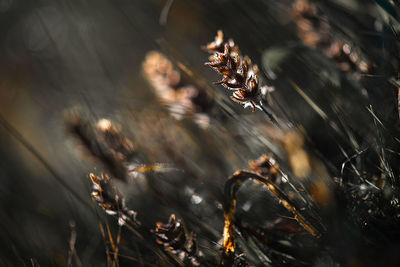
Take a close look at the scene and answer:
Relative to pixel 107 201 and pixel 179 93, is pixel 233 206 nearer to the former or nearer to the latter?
pixel 107 201

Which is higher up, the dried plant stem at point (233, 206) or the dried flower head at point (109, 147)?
the dried plant stem at point (233, 206)

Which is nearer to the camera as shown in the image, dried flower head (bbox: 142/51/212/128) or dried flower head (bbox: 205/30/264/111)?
dried flower head (bbox: 205/30/264/111)

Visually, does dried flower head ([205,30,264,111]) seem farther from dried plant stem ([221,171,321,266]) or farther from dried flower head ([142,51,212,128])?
dried flower head ([142,51,212,128])

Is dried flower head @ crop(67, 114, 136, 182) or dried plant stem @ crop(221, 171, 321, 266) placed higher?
dried plant stem @ crop(221, 171, 321, 266)

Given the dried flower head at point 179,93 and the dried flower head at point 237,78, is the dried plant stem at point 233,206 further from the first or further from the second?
the dried flower head at point 179,93

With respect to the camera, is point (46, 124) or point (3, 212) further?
point (46, 124)

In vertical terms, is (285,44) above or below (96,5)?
above

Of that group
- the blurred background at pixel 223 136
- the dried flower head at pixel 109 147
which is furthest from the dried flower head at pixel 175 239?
the dried flower head at pixel 109 147

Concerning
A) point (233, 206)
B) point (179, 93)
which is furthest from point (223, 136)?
point (233, 206)

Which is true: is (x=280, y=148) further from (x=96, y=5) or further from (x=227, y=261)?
(x=96, y=5)

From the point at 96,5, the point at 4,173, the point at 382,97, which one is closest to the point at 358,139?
the point at 382,97

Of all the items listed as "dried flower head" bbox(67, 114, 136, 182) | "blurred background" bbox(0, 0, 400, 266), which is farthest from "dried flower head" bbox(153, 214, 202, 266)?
"dried flower head" bbox(67, 114, 136, 182)
